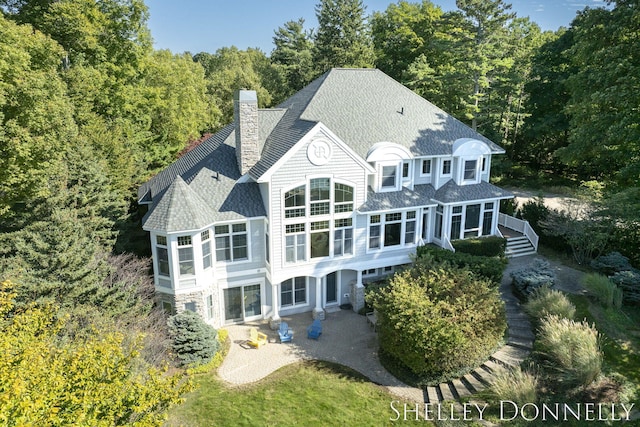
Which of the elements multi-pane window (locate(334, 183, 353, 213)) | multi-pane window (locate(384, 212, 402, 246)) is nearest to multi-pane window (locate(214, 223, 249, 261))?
multi-pane window (locate(334, 183, 353, 213))

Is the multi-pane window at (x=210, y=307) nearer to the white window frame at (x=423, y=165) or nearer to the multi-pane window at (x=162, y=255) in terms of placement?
the multi-pane window at (x=162, y=255)

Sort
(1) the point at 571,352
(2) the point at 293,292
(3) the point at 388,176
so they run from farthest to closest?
(3) the point at 388,176
(2) the point at 293,292
(1) the point at 571,352

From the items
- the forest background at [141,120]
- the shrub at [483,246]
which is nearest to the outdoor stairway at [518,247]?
the shrub at [483,246]

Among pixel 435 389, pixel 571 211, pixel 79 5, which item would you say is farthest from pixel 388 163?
pixel 79 5

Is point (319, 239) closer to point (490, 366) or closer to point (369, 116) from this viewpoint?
point (369, 116)

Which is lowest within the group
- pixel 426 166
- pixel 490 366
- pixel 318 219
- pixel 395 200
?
pixel 490 366

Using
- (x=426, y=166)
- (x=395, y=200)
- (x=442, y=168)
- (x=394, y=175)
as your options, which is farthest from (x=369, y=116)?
(x=395, y=200)
